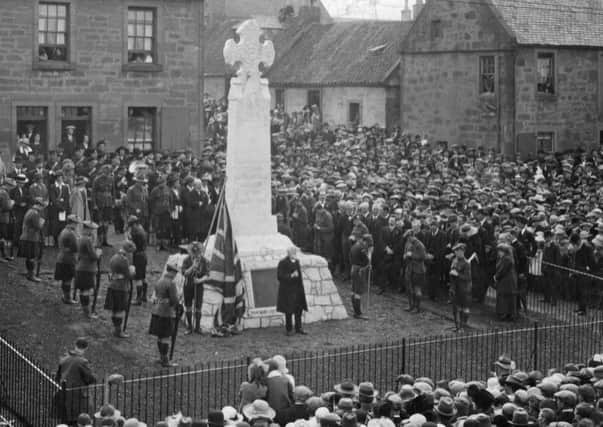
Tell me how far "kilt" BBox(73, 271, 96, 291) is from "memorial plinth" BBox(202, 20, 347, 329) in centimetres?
286

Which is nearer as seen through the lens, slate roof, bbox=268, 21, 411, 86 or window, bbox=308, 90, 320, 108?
slate roof, bbox=268, 21, 411, 86

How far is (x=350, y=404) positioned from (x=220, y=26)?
188ft

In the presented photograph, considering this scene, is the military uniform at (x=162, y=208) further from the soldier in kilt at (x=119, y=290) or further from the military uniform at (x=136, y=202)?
the soldier in kilt at (x=119, y=290)

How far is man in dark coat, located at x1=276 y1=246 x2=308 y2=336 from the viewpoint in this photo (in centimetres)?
1997

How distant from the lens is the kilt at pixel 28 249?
21.8 meters

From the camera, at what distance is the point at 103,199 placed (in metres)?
25.4

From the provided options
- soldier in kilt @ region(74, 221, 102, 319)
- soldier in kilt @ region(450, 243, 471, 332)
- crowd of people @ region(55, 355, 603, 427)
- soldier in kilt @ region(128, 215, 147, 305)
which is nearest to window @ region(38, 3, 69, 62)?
soldier in kilt @ region(128, 215, 147, 305)

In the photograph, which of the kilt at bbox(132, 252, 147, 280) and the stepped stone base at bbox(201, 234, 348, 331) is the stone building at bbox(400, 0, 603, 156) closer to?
the stepped stone base at bbox(201, 234, 348, 331)

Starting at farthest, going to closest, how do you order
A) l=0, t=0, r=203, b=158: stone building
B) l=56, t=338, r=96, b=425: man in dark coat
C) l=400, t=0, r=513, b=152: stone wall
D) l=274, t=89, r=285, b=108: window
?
l=274, t=89, r=285, b=108: window < l=400, t=0, r=513, b=152: stone wall < l=0, t=0, r=203, b=158: stone building < l=56, t=338, r=96, b=425: man in dark coat

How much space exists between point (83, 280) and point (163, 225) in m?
6.05

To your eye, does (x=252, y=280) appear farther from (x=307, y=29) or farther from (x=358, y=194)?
(x=307, y=29)

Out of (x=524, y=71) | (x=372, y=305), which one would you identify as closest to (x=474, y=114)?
(x=524, y=71)

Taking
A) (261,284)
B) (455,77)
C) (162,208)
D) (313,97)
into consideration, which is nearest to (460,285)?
(261,284)

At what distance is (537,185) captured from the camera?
103 ft
